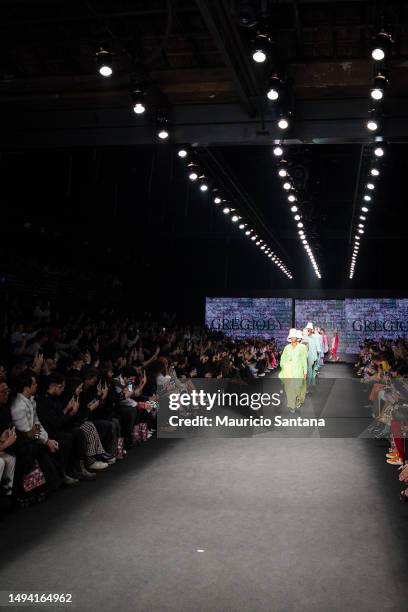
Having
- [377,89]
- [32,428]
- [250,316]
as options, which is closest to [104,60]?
[377,89]

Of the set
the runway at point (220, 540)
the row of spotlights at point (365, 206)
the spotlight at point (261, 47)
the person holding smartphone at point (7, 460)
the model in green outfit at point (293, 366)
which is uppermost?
the row of spotlights at point (365, 206)

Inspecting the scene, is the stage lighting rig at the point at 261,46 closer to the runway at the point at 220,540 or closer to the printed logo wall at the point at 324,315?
the runway at the point at 220,540

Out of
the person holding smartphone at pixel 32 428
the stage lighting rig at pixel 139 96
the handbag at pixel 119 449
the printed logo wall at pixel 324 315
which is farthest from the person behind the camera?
the printed logo wall at pixel 324 315

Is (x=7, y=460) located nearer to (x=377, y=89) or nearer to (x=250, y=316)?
(x=377, y=89)

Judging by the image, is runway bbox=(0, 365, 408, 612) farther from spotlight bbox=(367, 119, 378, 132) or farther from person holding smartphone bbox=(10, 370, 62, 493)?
spotlight bbox=(367, 119, 378, 132)

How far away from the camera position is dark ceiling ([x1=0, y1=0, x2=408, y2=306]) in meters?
6.09

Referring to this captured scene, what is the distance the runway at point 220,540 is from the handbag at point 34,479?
0.63ft

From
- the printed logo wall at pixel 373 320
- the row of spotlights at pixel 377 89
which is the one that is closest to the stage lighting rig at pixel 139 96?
the row of spotlights at pixel 377 89

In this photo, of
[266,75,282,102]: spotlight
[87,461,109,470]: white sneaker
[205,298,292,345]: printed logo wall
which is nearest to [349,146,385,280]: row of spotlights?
[266,75,282,102]: spotlight

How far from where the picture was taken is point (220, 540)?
4.34m

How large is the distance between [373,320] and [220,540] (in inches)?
892

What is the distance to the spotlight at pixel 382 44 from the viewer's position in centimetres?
536

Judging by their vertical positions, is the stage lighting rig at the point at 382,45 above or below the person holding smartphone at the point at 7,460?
above

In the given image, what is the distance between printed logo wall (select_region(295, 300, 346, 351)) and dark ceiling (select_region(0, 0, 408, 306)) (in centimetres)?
1118
